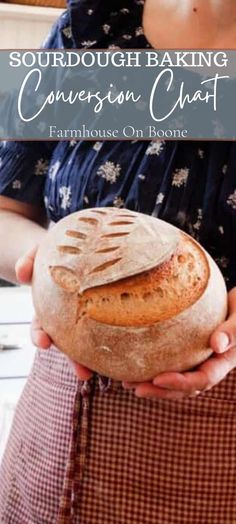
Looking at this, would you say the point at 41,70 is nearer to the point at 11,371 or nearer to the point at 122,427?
the point at 122,427

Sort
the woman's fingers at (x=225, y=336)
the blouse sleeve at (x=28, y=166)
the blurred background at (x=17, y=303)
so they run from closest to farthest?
the woman's fingers at (x=225, y=336)
the blouse sleeve at (x=28, y=166)
the blurred background at (x=17, y=303)

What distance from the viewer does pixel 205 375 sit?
0.42m

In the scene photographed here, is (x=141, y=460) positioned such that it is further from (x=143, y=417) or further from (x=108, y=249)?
(x=108, y=249)

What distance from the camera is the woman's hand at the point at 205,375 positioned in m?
0.42

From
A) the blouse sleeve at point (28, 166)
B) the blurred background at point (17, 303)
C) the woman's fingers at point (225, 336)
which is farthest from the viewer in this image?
the blurred background at point (17, 303)

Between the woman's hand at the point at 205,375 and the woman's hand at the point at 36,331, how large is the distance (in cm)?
4

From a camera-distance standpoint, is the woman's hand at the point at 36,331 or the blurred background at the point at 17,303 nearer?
the woman's hand at the point at 36,331

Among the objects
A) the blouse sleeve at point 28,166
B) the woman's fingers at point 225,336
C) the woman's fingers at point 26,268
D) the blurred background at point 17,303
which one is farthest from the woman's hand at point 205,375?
the blurred background at point 17,303

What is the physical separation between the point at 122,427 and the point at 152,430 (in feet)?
0.09

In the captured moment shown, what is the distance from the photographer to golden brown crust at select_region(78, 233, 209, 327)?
419mm

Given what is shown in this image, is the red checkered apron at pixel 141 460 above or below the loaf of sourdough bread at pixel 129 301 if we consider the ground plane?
below

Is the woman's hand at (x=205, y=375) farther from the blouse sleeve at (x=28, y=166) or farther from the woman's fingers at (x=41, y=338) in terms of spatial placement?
the blouse sleeve at (x=28, y=166)

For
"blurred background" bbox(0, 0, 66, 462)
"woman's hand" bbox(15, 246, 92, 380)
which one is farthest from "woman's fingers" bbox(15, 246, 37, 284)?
"blurred background" bbox(0, 0, 66, 462)

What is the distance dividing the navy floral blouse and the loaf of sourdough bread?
0.26 feet
